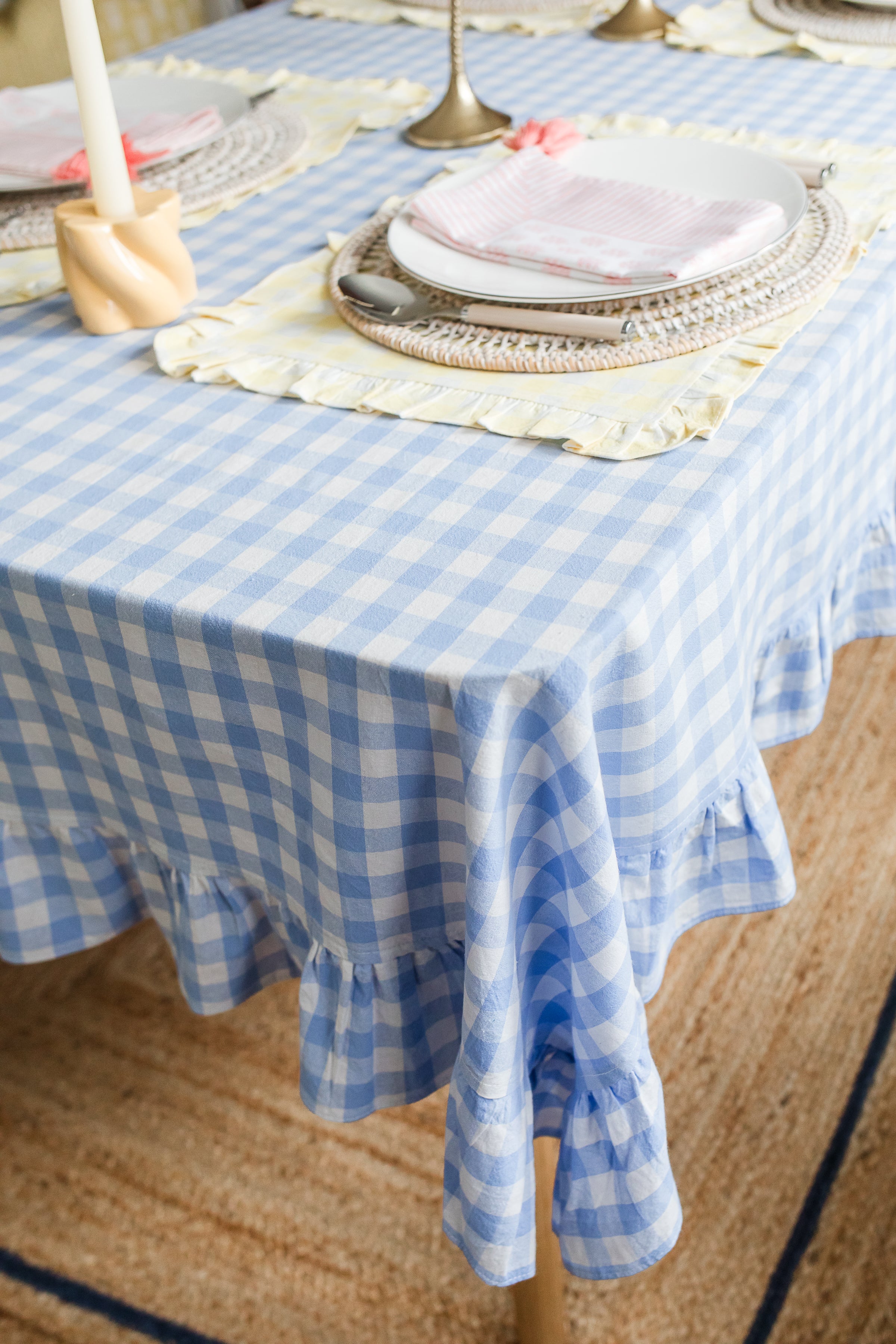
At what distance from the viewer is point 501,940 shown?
60 centimetres

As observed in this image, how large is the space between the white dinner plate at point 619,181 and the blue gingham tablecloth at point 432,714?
10 centimetres

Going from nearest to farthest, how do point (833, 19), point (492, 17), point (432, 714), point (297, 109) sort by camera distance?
point (432, 714), point (297, 109), point (833, 19), point (492, 17)

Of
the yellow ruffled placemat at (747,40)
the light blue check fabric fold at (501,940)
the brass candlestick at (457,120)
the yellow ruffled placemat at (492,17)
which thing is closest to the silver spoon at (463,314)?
the light blue check fabric fold at (501,940)

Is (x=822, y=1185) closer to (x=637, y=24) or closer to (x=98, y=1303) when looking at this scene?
(x=98, y=1303)

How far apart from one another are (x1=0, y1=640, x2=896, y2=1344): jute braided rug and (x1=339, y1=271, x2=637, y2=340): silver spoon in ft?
2.50

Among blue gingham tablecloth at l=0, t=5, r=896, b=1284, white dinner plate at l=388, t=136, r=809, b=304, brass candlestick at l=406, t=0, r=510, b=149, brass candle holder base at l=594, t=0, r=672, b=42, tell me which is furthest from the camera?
brass candle holder base at l=594, t=0, r=672, b=42

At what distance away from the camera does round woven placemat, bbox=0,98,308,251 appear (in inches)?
41.6

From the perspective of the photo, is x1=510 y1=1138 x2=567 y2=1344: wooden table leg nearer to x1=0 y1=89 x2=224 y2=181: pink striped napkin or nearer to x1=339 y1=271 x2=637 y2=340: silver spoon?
x1=339 y1=271 x2=637 y2=340: silver spoon

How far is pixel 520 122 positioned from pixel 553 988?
3.04ft

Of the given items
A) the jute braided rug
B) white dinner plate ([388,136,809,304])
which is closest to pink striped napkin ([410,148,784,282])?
white dinner plate ([388,136,809,304])

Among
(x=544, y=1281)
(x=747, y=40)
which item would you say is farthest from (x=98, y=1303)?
(x=747, y=40)

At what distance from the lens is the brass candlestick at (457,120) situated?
1.17m

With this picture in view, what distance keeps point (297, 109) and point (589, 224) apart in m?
0.56

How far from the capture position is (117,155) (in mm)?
845
